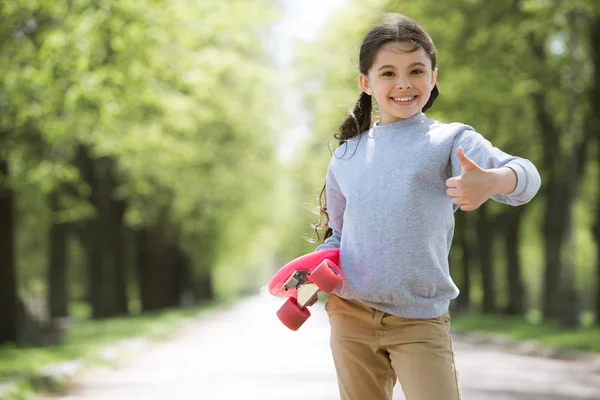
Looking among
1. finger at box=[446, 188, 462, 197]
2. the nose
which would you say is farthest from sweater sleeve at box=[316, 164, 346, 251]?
finger at box=[446, 188, 462, 197]

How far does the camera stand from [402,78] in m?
3.61

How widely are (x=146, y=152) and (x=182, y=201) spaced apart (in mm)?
7622

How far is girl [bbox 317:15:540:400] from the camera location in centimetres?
346

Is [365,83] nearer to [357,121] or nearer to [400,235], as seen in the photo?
Answer: [357,121]

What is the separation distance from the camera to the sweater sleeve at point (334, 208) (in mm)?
3883

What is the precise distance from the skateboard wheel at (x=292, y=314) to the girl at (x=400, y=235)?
0.16 m

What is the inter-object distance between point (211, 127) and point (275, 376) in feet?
59.6

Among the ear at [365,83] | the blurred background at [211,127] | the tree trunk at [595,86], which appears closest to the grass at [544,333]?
the blurred background at [211,127]

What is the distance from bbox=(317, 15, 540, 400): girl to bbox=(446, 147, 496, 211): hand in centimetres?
19

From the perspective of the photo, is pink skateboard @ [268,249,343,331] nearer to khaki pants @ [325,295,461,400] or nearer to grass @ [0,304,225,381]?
khaki pants @ [325,295,461,400]

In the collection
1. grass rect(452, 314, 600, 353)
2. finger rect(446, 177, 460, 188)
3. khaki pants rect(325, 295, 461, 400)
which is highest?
finger rect(446, 177, 460, 188)

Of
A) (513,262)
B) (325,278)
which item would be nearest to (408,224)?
(325,278)

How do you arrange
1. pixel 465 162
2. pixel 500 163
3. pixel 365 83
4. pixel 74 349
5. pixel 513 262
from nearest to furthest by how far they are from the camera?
pixel 465 162 < pixel 500 163 < pixel 365 83 < pixel 74 349 < pixel 513 262

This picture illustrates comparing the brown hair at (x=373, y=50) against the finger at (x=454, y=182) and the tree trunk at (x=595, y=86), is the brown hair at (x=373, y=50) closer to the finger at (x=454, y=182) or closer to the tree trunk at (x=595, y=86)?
the finger at (x=454, y=182)
